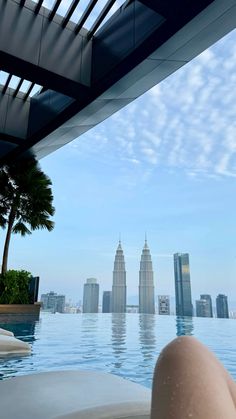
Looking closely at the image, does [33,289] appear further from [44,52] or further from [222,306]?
[222,306]

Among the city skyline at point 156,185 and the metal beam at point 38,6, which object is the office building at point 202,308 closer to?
the city skyline at point 156,185

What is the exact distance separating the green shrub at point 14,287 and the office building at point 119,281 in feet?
122

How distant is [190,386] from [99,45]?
7169mm

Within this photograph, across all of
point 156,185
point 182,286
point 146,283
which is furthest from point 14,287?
point 146,283

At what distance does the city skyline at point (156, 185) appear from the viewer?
662 inches

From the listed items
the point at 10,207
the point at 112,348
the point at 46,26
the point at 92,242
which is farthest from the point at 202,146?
the point at 112,348

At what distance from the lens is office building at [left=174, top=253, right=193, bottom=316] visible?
118ft

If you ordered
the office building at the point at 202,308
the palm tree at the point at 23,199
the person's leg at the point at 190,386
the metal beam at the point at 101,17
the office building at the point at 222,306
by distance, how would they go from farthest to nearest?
the office building at the point at 202,308 → the office building at the point at 222,306 → the palm tree at the point at 23,199 → the metal beam at the point at 101,17 → the person's leg at the point at 190,386

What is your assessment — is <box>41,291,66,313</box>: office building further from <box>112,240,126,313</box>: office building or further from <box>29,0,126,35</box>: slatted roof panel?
<box>29,0,126,35</box>: slatted roof panel

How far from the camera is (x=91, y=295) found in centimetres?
4666

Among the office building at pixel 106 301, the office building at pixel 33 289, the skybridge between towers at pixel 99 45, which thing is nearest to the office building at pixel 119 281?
the office building at pixel 106 301

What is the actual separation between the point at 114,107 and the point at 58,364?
5.41 meters

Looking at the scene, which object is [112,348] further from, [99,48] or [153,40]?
[99,48]

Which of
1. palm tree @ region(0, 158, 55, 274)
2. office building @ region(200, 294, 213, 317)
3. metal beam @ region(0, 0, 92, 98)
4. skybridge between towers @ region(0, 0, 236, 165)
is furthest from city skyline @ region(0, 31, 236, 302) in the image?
metal beam @ region(0, 0, 92, 98)
